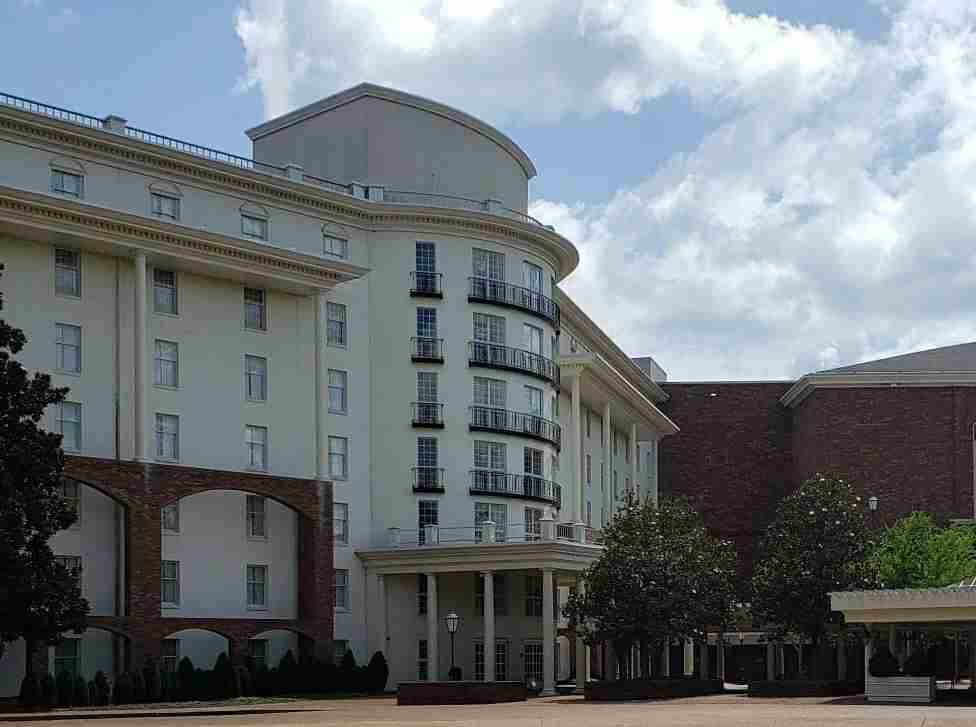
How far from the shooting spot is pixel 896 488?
108m

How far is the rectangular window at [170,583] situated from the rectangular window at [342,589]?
9.34 m

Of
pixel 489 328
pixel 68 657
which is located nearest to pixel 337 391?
pixel 489 328

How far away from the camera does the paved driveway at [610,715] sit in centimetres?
3969

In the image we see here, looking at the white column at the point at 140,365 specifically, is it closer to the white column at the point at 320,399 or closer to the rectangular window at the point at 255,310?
the rectangular window at the point at 255,310

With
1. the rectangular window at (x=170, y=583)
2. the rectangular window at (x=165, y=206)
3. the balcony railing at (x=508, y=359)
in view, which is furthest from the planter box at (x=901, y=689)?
the rectangular window at (x=165, y=206)

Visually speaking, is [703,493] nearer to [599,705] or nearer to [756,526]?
[756,526]

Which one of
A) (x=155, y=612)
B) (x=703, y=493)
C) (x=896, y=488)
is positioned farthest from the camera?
(x=703, y=493)

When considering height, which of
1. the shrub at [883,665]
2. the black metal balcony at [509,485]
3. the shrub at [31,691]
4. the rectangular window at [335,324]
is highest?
the rectangular window at [335,324]

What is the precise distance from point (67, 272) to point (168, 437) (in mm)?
7286

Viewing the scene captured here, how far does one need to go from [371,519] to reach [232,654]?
11.6m

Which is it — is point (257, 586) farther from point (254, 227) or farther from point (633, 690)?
point (633, 690)

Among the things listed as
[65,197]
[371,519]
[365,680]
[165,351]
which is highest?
[65,197]

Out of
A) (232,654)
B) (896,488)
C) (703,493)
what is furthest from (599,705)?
(703,493)

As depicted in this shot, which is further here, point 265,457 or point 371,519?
point 371,519
